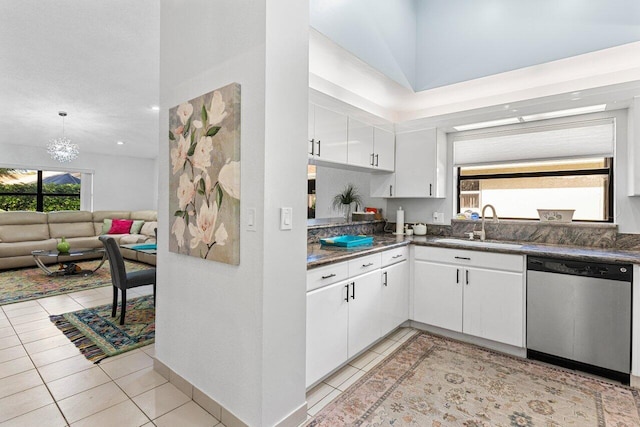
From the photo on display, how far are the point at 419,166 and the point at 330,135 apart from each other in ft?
4.30

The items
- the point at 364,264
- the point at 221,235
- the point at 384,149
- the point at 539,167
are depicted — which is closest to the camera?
the point at 221,235

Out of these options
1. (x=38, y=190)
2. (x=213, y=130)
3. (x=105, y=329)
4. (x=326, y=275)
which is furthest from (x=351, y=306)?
(x=38, y=190)

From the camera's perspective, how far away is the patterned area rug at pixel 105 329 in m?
2.88

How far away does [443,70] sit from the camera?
11.2 feet

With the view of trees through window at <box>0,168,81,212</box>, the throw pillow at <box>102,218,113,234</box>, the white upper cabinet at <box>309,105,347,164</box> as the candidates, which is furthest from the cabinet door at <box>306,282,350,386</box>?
the view of trees through window at <box>0,168,81,212</box>

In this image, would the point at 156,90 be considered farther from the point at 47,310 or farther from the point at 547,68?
the point at 547,68

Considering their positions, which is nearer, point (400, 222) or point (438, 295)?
point (438, 295)

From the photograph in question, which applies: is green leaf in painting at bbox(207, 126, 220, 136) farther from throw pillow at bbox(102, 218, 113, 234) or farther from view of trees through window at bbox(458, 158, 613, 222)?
throw pillow at bbox(102, 218, 113, 234)

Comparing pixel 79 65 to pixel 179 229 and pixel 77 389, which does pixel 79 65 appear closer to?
pixel 179 229

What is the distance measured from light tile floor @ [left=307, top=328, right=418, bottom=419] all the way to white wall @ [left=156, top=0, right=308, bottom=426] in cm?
26

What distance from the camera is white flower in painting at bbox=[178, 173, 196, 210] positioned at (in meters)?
2.06

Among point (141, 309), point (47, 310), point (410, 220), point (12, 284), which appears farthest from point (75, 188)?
point (410, 220)

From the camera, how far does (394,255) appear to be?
3.11m

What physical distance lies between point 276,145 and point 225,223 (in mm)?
508
